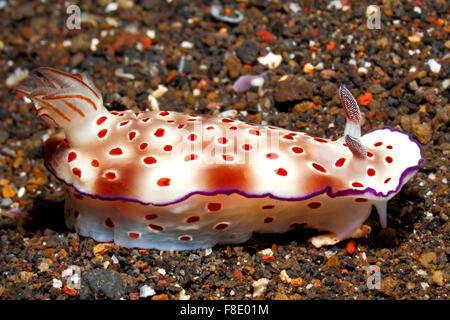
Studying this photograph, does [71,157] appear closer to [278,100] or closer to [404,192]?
[278,100]

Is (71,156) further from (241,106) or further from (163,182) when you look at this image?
(241,106)

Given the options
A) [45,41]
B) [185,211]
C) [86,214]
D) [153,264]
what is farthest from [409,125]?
[45,41]

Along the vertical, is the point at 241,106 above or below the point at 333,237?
above

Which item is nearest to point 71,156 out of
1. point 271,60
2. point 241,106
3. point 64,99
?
point 64,99

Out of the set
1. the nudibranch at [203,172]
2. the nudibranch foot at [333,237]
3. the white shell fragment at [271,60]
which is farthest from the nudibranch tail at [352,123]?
the white shell fragment at [271,60]

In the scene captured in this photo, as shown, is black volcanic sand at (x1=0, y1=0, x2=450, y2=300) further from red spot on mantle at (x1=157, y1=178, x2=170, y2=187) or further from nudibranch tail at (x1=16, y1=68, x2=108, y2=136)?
nudibranch tail at (x1=16, y1=68, x2=108, y2=136)
